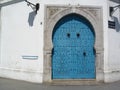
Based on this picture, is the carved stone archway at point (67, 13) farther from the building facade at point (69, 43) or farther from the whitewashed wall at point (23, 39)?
the whitewashed wall at point (23, 39)

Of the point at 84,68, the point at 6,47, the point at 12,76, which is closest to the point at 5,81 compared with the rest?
the point at 12,76

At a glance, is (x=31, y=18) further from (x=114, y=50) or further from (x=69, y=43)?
(x=114, y=50)

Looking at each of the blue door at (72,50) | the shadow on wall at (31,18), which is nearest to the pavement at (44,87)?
the blue door at (72,50)

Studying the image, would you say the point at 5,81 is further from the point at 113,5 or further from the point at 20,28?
the point at 113,5

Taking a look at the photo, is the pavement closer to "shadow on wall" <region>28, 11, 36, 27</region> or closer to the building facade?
the building facade

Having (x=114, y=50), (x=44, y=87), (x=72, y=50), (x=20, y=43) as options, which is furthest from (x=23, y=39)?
(x=114, y=50)

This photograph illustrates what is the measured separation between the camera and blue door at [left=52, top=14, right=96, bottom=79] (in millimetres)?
13375

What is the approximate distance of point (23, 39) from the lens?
14023mm

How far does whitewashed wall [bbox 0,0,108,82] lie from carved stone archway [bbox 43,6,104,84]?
7.3 inches

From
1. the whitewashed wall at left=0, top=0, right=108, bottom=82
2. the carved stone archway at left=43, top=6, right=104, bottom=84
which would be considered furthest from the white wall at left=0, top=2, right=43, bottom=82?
the carved stone archway at left=43, top=6, right=104, bottom=84

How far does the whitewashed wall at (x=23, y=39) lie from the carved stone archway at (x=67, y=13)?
184 millimetres

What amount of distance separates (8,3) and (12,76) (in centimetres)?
374

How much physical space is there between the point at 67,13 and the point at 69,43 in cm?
136

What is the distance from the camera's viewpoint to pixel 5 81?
1368 centimetres
